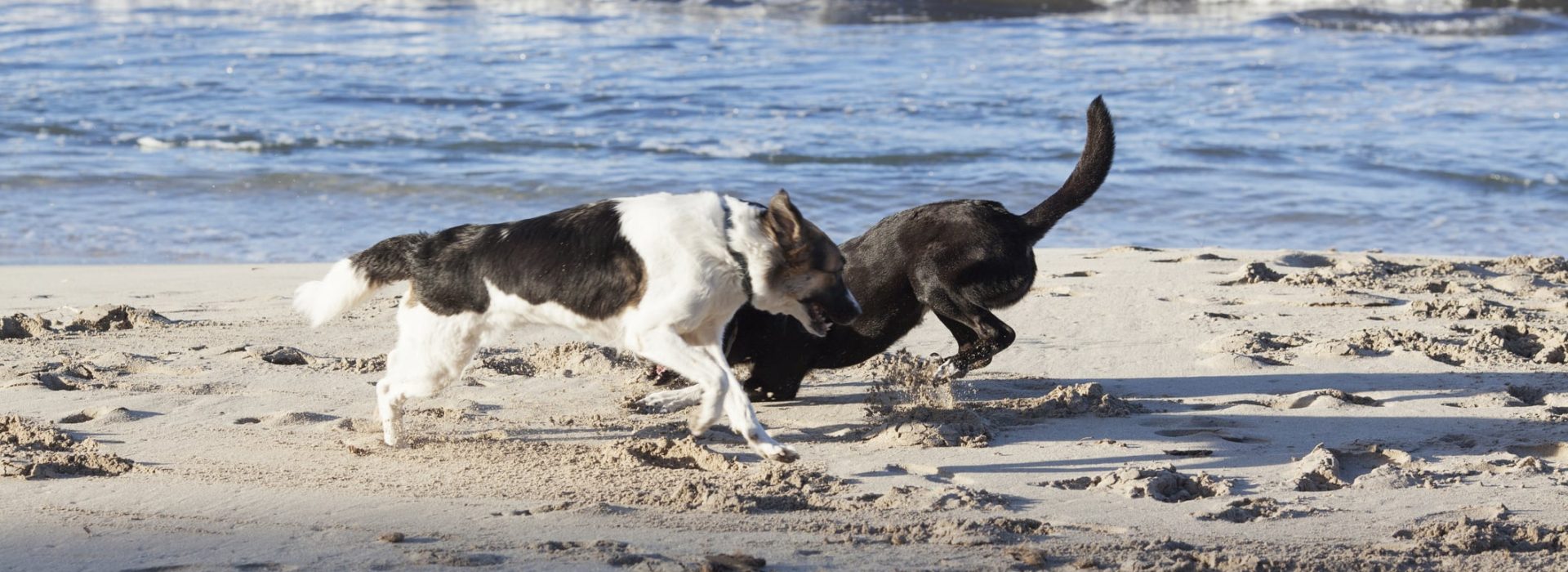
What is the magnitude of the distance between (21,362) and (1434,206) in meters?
8.96

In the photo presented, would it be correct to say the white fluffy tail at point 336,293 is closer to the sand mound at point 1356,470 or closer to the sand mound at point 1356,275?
the sand mound at point 1356,470

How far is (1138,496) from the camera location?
4.10 meters

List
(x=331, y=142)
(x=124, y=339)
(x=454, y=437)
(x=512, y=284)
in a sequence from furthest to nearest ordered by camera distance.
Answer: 1. (x=331, y=142)
2. (x=124, y=339)
3. (x=454, y=437)
4. (x=512, y=284)

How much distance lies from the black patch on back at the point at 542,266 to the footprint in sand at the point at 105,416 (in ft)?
3.76

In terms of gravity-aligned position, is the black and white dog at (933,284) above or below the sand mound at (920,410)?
above

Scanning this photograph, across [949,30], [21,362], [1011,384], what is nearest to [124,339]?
[21,362]

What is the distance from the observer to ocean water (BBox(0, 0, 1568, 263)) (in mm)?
10125

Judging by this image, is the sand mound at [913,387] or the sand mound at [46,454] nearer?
the sand mound at [46,454]

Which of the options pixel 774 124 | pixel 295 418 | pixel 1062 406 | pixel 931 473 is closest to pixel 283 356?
pixel 295 418

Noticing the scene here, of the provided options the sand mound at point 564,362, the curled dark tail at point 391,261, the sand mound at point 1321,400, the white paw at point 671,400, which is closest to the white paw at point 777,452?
the white paw at point 671,400

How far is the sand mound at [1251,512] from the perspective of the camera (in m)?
3.91

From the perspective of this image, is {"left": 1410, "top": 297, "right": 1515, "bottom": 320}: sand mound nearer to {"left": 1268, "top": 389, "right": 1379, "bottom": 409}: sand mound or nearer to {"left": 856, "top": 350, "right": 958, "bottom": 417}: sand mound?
{"left": 1268, "top": 389, "right": 1379, "bottom": 409}: sand mound

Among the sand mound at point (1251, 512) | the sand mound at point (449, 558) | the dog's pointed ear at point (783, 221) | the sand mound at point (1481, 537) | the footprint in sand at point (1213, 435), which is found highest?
the dog's pointed ear at point (783, 221)

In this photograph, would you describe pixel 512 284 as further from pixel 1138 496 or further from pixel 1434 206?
pixel 1434 206
